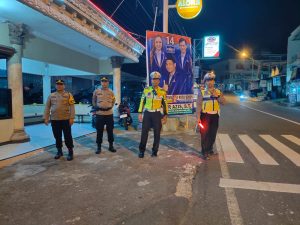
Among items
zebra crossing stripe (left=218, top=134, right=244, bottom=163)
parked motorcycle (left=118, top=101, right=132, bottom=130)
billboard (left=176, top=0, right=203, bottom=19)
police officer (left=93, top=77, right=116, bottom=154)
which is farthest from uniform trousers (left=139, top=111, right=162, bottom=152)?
billboard (left=176, top=0, right=203, bottom=19)

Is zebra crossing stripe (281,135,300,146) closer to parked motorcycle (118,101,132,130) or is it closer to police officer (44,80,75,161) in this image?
parked motorcycle (118,101,132,130)

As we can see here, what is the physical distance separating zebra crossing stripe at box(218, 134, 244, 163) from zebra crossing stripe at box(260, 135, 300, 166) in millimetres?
1199

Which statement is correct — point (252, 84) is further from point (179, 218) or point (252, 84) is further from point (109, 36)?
point (179, 218)

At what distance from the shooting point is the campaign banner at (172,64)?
10359 millimetres

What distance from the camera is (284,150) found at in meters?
7.33

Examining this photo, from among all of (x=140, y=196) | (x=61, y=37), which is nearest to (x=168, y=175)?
(x=140, y=196)

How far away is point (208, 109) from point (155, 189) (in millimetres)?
2805

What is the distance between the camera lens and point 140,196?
163 inches

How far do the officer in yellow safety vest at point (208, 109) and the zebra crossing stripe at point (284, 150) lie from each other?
1992mm

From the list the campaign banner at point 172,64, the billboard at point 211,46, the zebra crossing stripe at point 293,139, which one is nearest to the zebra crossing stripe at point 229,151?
the zebra crossing stripe at point 293,139

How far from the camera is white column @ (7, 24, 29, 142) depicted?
24.7ft

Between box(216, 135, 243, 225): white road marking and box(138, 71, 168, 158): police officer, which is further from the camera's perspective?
box(138, 71, 168, 158): police officer

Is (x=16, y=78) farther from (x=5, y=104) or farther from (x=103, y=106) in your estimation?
(x=103, y=106)

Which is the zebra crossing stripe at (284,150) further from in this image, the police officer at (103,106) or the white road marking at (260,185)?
the police officer at (103,106)
